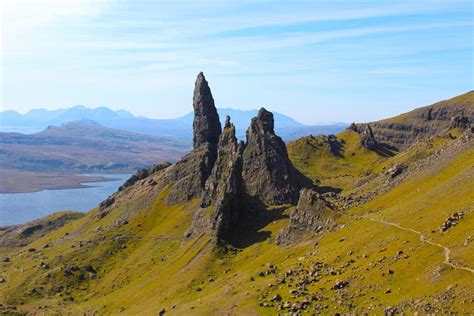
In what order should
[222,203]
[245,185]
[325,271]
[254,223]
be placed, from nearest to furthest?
1. [325,271]
2. [222,203]
3. [254,223]
4. [245,185]

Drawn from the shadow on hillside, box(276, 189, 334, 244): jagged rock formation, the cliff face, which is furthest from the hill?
the cliff face

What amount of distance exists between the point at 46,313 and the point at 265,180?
77.6 meters

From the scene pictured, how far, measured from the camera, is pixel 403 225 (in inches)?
3900

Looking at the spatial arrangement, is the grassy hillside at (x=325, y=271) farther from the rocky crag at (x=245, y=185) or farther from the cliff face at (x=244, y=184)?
the cliff face at (x=244, y=184)

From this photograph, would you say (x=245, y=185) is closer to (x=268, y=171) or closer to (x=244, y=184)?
(x=244, y=184)

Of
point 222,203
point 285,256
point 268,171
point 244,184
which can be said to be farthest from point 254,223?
point 285,256

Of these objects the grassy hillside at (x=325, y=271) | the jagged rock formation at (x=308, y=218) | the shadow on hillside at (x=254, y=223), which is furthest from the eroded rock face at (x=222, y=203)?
the jagged rock formation at (x=308, y=218)

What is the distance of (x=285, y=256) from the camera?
120 metres

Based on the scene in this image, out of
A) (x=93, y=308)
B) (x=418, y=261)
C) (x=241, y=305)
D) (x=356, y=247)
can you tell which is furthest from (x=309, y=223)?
(x=93, y=308)

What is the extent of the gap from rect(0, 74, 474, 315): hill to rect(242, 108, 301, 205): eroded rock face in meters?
0.42

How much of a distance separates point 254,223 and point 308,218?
31290mm

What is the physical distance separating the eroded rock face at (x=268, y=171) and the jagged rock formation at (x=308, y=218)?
3863cm

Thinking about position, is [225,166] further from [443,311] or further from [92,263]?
[443,311]

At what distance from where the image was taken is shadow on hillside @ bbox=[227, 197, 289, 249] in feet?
481
